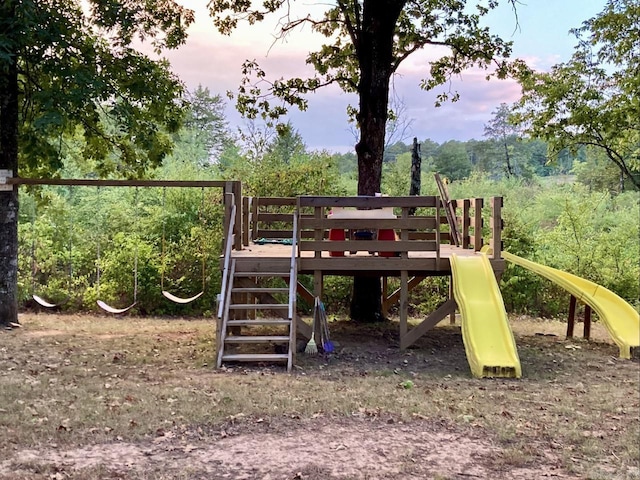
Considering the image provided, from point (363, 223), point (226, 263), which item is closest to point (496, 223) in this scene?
point (363, 223)

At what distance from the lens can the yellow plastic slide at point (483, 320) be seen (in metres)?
6.82

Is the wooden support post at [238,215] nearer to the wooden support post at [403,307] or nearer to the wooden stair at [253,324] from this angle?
the wooden stair at [253,324]

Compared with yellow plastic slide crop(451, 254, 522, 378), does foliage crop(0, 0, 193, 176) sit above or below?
above

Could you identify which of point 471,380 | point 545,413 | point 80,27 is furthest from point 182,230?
point 545,413

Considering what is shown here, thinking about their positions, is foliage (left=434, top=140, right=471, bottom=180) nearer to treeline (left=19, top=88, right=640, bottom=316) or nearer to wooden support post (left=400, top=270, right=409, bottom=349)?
treeline (left=19, top=88, right=640, bottom=316)

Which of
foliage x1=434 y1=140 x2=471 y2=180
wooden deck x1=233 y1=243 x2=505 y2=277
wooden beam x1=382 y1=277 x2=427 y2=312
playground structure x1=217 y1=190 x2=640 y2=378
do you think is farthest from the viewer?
foliage x1=434 y1=140 x2=471 y2=180

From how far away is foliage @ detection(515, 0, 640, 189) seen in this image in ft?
44.2

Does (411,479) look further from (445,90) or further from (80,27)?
(445,90)

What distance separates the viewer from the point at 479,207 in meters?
8.71

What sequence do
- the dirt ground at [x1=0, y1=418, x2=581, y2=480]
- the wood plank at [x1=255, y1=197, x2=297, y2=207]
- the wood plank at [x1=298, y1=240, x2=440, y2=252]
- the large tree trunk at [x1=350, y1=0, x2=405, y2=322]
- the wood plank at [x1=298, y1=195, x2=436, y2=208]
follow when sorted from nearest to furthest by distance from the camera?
1. the dirt ground at [x1=0, y1=418, x2=581, y2=480]
2. the wood plank at [x1=298, y1=195, x2=436, y2=208]
3. the wood plank at [x1=298, y1=240, x2=440, y2=252]
4. the wood plank at [x1=255, y1=197, x2=297, y2=207]
5. the large tree trunk at [x1=350, y1=0, x2=405, y2=322]

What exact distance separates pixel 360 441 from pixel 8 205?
25.1 ft

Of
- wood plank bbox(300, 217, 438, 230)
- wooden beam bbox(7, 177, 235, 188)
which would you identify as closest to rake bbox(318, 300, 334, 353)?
wood plank bbox(300, 217, 438, 230)

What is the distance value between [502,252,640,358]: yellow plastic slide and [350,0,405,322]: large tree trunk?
289 centimetres

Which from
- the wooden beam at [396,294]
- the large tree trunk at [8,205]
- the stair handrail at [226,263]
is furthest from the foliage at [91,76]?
the wooden beam at [396,294]
